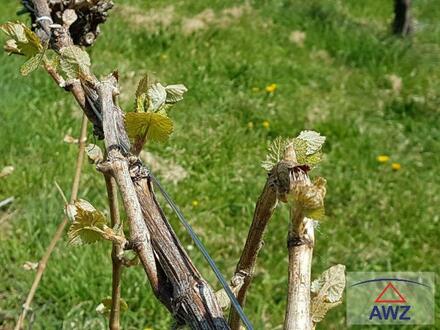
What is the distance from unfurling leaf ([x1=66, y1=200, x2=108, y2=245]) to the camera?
69 cm

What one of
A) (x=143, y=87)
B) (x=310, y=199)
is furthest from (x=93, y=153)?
(x=310, y=199)

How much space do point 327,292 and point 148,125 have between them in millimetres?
253

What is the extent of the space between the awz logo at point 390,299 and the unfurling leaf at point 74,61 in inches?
75.3

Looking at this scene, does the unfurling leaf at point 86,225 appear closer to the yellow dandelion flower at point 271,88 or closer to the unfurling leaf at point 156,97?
the unfurling leaf at point 156,97

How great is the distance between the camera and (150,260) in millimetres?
653

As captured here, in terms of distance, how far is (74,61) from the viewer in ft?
2.48

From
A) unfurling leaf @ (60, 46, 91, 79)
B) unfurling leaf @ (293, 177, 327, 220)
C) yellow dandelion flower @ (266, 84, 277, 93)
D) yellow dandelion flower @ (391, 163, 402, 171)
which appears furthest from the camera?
yellow dandelion flower @ (266, 84, 277, 93)

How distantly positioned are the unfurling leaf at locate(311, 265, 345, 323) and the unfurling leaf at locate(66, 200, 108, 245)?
0.23 meters

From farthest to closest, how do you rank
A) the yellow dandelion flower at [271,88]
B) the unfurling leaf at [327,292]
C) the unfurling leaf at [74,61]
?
the yellow dandelion flower at [271,88], the unfurling leaf at [74,61], the unfurling leaf at [327,292]

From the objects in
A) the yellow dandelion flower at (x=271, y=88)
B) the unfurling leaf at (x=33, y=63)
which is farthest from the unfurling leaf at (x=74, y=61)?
the yellow dandelion flower at (x=271, y=88)

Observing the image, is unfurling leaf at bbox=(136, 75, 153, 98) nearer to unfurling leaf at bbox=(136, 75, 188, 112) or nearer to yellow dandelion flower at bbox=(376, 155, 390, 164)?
unfurling leaf at bbox=(136, 75, 188, 112)

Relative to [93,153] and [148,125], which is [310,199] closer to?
[148,125]

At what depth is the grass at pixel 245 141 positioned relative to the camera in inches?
97.9

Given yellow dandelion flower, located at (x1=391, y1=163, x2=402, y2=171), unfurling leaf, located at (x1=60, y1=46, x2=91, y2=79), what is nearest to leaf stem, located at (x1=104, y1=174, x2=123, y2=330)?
unfurling leaf, located at (x1=60, y1=46, x2=91, y2=79)
